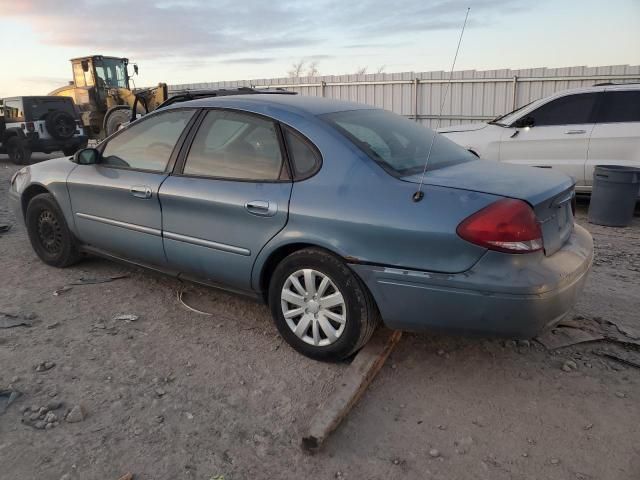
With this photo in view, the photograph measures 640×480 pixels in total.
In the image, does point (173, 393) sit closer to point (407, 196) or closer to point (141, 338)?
point (141, 338)

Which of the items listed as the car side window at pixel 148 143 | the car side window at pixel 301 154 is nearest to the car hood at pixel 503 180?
the car side window at pixel 301 154

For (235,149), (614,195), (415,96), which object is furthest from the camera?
(415,96)

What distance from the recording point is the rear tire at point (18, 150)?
14.2 meters

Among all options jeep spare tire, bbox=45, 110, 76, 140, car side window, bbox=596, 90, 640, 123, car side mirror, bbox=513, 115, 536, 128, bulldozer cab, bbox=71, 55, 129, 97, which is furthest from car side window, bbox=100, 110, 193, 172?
bulldozer cab, bbox=71, 55, 129, 97

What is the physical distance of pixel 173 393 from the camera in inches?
111

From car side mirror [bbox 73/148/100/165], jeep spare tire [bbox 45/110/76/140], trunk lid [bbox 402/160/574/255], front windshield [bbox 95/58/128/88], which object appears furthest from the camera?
front windshield [bbox 95/58/128/88]

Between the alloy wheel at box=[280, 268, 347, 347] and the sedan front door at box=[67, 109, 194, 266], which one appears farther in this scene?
the sedan front door at box=[67, 109, 194, 266]

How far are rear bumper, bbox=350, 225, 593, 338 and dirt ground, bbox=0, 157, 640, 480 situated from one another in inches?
17.3

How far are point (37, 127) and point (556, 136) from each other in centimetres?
1318

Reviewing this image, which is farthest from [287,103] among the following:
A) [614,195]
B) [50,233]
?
[614,195]

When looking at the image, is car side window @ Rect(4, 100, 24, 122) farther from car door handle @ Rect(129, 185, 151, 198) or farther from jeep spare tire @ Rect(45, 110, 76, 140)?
car door handle @ Rect(129, 185, 151, 198)

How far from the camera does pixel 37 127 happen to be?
46.9 feet

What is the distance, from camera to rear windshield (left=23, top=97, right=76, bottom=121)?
14.2m

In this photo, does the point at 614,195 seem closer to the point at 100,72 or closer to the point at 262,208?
the point at 262,208
